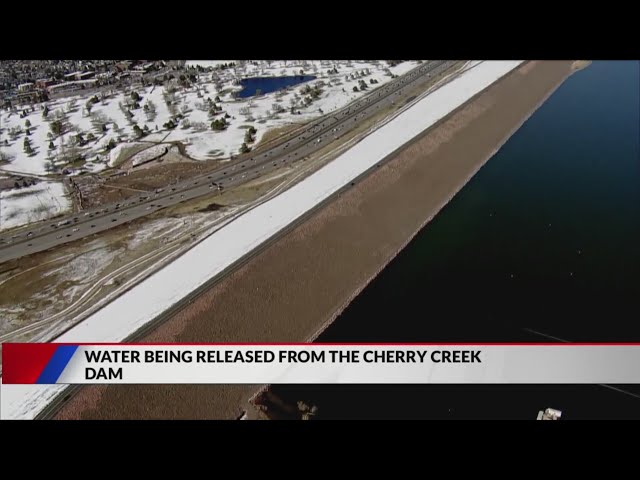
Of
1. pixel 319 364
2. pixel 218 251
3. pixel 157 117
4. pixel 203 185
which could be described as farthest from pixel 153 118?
pixel 319 364

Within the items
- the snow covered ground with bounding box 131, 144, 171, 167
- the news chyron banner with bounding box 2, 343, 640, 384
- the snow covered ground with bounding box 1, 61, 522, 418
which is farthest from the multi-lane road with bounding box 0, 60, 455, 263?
the news chyron banner with bounding box 2, 343, 640, 384

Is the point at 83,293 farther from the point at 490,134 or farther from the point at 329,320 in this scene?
the point at 490,134

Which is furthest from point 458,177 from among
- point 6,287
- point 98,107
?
point 98,107

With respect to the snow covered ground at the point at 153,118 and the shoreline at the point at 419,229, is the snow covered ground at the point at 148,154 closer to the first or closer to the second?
the snow covered ground at the point at 153,118

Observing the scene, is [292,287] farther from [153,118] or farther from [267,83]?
[267,83]

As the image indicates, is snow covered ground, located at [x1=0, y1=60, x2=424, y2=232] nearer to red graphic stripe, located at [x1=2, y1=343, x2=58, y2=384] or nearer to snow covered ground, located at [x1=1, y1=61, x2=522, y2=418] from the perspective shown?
snow covered ground, located at [x1=1, y1=61, x2=522, y2=418]

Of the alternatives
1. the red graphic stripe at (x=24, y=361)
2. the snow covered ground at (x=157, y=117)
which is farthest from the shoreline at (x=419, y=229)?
the snow covered ground at (x=157, y=117)
